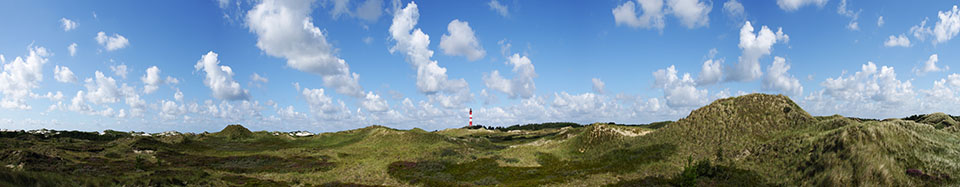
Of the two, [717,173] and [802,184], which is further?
[717,173]

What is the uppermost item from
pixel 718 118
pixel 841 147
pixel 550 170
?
pixel 718 118

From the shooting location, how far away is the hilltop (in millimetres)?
37500

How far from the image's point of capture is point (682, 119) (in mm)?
71500

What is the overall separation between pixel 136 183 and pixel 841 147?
220 feet

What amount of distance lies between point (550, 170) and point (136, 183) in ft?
162

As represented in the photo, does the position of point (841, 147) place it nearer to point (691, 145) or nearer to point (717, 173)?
point (717, 173)

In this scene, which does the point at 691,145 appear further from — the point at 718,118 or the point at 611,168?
the point at 611,168

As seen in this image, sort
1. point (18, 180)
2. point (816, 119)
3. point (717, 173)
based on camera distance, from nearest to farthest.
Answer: point (18, 180), point (717, 173), point (816, 119)

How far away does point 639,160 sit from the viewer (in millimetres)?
59938

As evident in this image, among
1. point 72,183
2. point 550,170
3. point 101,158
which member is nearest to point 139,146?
point 101,158

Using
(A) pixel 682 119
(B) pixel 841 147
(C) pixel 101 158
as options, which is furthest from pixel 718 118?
(C) pixel 101 158

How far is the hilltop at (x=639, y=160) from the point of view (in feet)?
123

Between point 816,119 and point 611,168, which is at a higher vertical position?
point 816,119

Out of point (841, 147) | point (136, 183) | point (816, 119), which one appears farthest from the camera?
point (816, 119)
